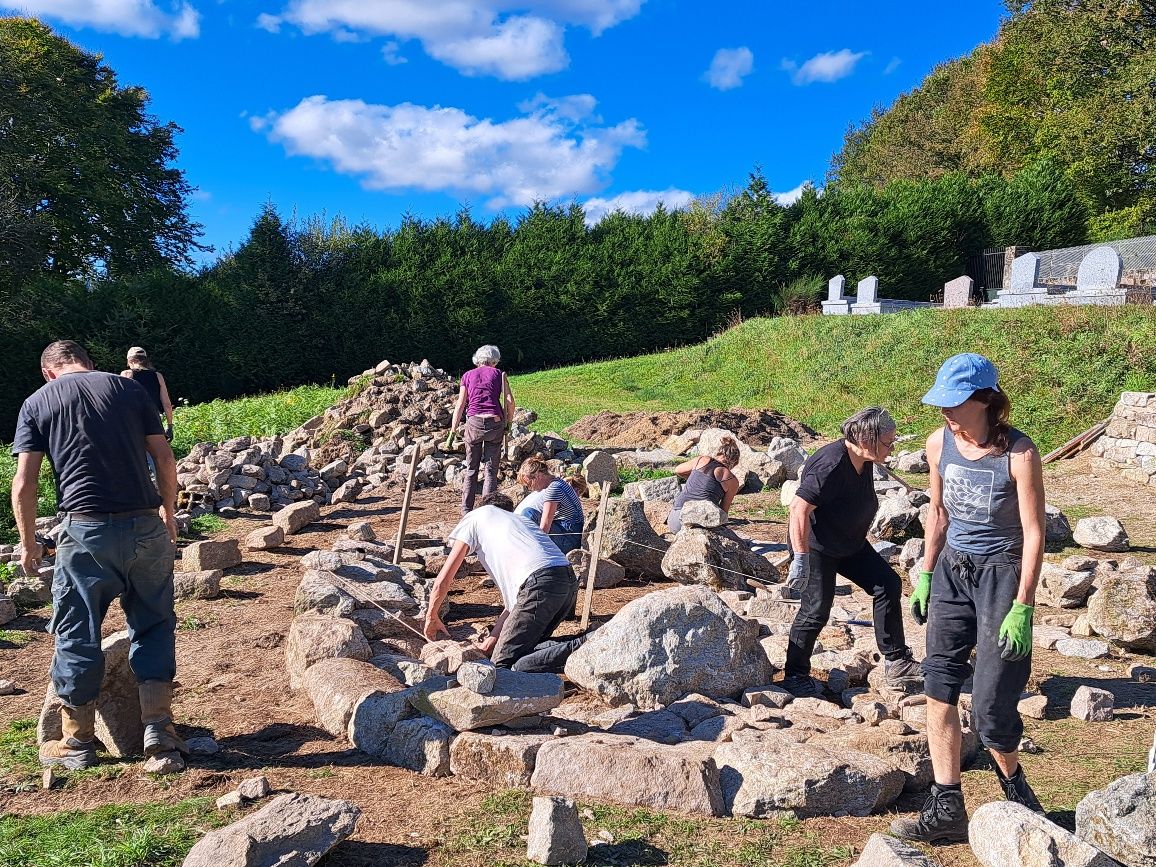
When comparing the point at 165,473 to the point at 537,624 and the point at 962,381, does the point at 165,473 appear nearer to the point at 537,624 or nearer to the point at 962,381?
the point at 537,624

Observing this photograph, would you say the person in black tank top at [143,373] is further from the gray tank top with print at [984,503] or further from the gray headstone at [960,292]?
the gray headstone at [960,292]

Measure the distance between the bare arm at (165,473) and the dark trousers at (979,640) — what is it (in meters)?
3.32

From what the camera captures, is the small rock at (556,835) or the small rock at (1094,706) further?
the small rock at (1094,706)

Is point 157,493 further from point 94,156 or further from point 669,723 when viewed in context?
point 94,156

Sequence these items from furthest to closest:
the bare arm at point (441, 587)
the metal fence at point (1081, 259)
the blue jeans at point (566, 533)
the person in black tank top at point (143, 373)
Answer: the metal fence at point (1081, 259) < the person in black tank top at point (143, 373) < the blue jeans at point (566, 533) < the bare arm at point (441, 587)

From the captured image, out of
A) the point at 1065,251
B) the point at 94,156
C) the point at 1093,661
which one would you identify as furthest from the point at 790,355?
the point at 94,156

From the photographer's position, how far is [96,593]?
391cm

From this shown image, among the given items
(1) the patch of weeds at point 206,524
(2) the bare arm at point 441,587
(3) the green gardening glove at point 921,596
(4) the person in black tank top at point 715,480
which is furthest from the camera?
(1) the patch of weeds at point 206,524

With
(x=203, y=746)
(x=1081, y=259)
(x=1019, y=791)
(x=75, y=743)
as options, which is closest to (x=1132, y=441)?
(x=1019, y=791)

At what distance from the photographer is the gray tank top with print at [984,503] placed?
10.5ft

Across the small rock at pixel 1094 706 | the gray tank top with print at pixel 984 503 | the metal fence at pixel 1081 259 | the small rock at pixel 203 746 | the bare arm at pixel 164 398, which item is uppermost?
the metal fence at pixel 1081 259

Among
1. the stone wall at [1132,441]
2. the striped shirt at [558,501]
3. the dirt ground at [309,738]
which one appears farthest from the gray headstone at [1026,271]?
the striped shirt at [558,501]

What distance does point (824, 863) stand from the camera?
319 cm

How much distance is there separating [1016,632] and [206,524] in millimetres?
8908
